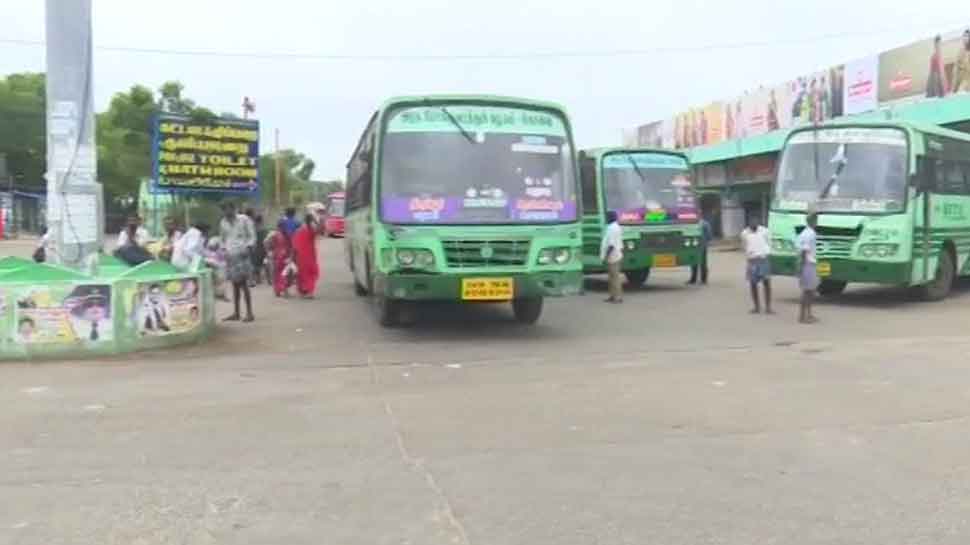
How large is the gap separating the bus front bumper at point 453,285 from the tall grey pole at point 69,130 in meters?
3.66

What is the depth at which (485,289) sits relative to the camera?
11672 millimetres

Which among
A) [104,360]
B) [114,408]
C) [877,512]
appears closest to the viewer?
[877,512]

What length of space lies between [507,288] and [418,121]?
2.22 metres

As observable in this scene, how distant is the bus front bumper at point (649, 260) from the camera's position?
19469 mm

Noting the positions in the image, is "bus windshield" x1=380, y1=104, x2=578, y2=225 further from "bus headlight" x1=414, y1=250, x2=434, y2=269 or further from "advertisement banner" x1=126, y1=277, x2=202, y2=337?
"advertisement banner" x1=126, y1=277, x2=202, y2=337

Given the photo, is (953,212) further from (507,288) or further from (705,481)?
(705,481)

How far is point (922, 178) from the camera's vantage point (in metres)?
16.2

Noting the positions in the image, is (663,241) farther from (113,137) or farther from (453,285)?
(113,137)

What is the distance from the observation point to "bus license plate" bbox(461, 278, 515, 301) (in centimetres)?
1163

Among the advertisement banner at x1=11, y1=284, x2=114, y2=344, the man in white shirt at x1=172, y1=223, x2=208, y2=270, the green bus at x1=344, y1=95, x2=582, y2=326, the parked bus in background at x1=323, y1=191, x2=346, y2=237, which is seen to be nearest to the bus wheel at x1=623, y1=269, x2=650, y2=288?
the green bus at x1=344, y1=95, x2=582, y2=326

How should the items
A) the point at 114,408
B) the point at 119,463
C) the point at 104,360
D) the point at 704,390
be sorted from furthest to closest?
the point at 104,360 < the point at 704,390 < the point at 114,408 < the point at 119,463

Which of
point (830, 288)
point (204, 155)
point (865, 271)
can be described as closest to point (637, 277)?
point (830, 288)

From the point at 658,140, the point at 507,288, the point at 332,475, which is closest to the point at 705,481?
the point at 332,475

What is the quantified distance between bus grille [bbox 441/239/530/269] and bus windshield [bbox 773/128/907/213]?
256 inches
